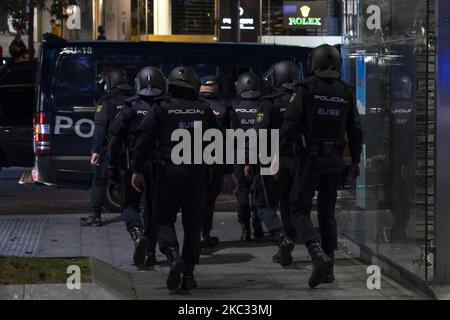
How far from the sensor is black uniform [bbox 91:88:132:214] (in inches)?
416

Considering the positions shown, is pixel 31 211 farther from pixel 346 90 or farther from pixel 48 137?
pixel 346 90

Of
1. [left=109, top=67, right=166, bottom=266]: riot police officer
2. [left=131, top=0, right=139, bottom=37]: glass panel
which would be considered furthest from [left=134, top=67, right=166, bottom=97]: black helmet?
[left=131, top=0, right=139, bottom=37]: glass panel

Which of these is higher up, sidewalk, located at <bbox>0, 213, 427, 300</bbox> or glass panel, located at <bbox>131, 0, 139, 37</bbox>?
glass panel, located at <bbox>131, 0, 139, 37</bbox>

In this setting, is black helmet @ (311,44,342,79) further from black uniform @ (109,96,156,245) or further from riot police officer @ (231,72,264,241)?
riot police officer @ (231,72,264,241)

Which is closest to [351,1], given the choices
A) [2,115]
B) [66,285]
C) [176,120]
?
[176,120]

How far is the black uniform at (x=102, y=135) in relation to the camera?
10555 mm

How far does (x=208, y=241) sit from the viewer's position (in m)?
10.2

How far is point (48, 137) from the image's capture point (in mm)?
12766

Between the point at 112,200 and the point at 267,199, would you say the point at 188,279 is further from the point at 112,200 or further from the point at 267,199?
the point at 112,200

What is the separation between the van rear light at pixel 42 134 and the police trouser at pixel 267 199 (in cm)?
395

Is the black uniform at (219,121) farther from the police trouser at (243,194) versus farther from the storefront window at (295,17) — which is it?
the storefront window at (295,17)

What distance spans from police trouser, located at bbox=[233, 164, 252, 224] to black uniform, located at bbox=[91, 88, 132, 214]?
1.40 meters

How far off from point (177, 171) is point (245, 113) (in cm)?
271
